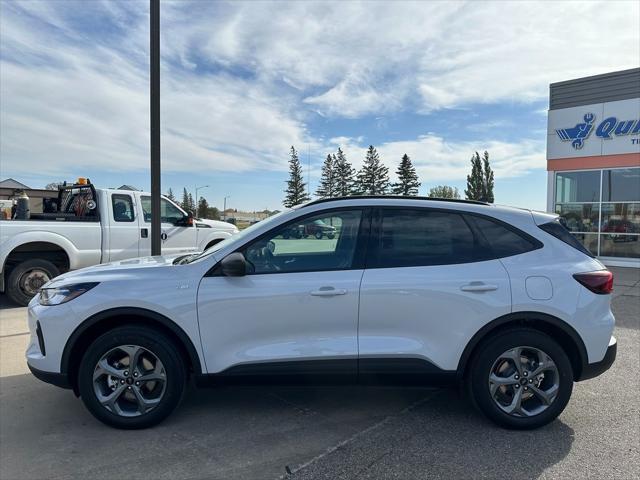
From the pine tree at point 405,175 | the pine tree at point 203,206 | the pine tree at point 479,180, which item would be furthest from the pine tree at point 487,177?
the pine tree at point 203,206

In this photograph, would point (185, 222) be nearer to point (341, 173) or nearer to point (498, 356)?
point (498, 356)

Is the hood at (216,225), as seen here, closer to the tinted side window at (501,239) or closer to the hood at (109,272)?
the hood at (109,272)

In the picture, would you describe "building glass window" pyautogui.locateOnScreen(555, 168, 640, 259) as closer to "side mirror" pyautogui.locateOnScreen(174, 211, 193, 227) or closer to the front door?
"side mirror" pyautogui.locateOnScreen(174, 211, 193, 227)

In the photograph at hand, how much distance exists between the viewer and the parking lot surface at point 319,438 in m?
2.87

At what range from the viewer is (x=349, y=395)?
3996 mm

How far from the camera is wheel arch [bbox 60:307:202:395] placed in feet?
10.8

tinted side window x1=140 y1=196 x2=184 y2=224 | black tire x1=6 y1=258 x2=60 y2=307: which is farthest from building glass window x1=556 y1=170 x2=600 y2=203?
black tire x1=6 y1=258 x2=60 y2=307

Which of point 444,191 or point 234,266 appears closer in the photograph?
point 234,266

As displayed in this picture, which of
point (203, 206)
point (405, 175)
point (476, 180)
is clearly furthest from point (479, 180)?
point (203, 206)

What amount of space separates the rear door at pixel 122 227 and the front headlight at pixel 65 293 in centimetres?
506

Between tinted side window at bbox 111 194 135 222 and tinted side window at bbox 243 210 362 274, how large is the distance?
5.85m

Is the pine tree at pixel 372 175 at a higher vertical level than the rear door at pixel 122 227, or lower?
higher

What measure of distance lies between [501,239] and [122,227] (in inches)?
273

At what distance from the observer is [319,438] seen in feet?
10.7
